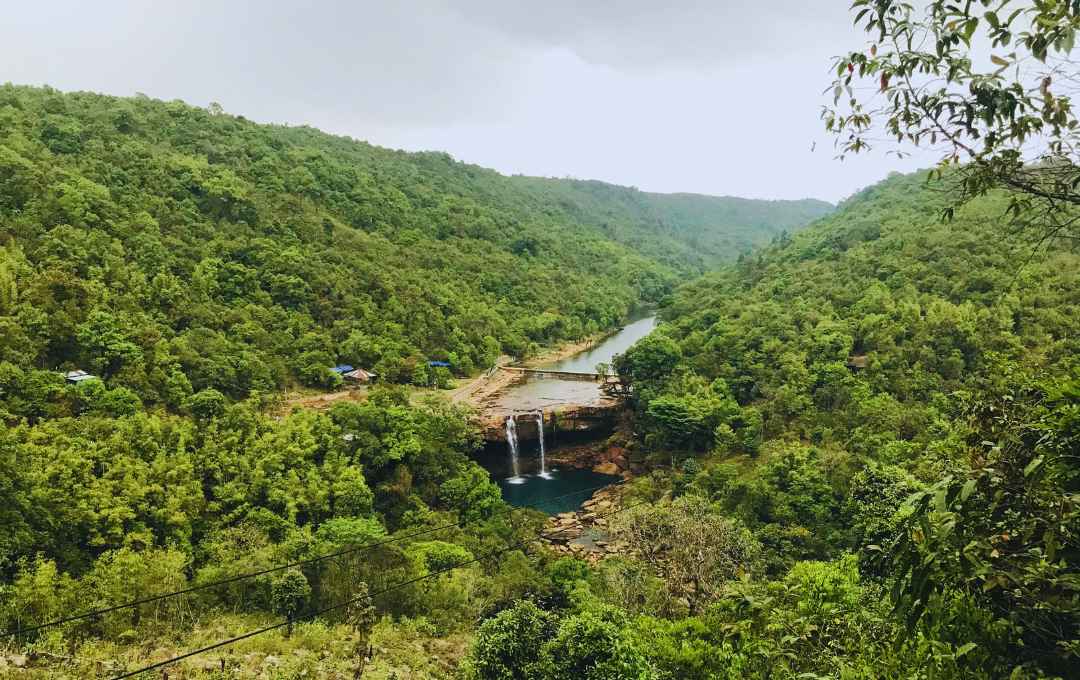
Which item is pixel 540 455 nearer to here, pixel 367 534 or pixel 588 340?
pixel 367 534

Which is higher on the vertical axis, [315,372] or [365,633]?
[315,372]

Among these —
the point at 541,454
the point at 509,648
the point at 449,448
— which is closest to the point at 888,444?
the point at 541,454

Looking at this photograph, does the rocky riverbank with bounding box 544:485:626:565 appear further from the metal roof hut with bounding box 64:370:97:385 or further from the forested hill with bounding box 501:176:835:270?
the forested hill with bounding box 501:176:835:270

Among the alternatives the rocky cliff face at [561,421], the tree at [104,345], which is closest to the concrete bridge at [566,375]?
the rocky cliff face at [561,421]

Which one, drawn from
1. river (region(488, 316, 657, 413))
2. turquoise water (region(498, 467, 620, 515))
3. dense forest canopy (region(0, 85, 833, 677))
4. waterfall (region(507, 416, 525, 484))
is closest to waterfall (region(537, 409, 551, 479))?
turquoise water (region(498, 467, 620, 515))

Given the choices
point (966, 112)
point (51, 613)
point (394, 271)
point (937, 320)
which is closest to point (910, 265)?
point (937, 320)

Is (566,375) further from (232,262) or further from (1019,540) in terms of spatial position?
(1019,540)
